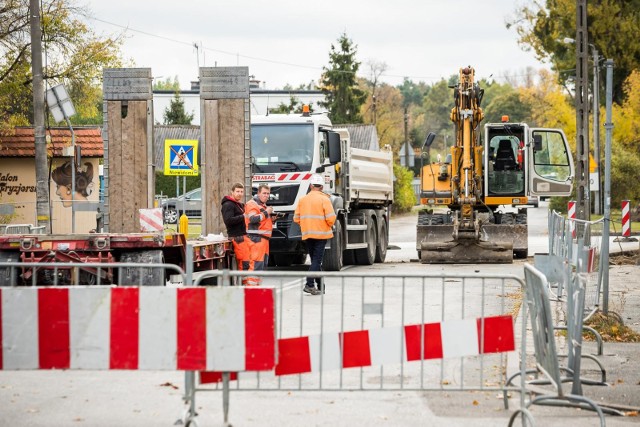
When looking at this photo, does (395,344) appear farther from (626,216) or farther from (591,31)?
(591,31)

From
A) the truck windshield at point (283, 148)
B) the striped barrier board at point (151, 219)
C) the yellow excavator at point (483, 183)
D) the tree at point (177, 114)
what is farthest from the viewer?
the tree at point (177, 114)

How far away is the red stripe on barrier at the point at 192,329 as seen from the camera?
739 cm

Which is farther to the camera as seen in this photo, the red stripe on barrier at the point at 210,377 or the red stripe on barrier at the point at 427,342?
the red stripe on barrier at the point at 427,342

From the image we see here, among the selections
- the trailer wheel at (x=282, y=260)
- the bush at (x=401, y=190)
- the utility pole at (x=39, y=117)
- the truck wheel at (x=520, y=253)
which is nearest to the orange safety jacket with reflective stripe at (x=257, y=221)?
the trailer wheel at (x=282, y=260)

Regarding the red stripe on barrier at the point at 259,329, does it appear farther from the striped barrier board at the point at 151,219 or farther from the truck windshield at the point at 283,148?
the truck windshield at the point at 283,148

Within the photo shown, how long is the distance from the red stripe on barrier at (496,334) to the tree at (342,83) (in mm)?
77193

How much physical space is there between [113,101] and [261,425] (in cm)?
1385

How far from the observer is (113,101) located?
69.3ft

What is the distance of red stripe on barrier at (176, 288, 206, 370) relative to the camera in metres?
7.39

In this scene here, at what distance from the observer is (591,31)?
183ft

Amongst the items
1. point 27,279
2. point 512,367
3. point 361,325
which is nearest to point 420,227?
point 27,279

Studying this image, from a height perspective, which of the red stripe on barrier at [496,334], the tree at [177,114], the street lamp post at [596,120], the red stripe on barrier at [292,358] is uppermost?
the tree at [177,114]

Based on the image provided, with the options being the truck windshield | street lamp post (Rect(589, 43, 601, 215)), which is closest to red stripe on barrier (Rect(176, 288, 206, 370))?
the truck windshield

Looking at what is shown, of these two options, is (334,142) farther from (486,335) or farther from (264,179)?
(486,335)
